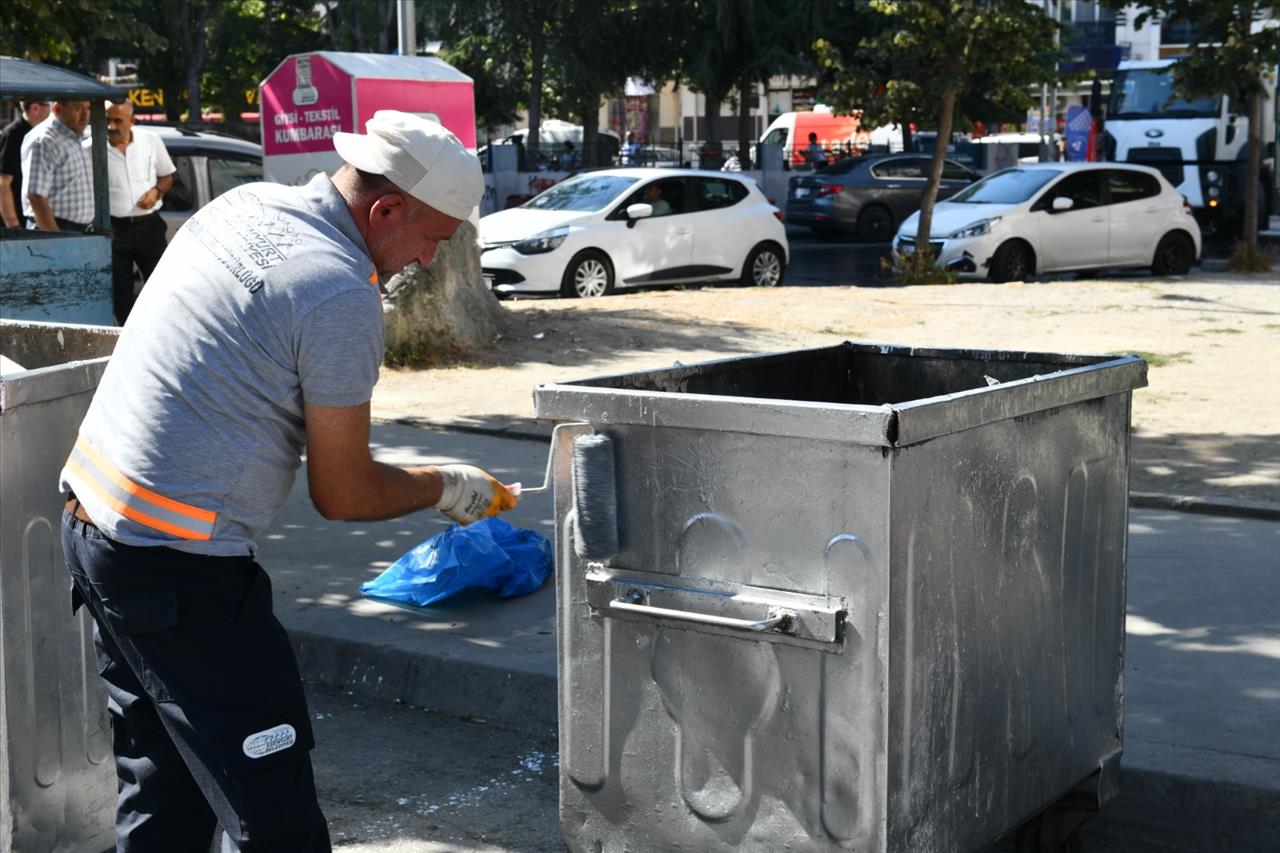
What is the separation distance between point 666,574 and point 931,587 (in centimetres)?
51

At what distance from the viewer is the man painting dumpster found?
2.67 m

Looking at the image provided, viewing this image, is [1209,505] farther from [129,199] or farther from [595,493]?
[129,199]

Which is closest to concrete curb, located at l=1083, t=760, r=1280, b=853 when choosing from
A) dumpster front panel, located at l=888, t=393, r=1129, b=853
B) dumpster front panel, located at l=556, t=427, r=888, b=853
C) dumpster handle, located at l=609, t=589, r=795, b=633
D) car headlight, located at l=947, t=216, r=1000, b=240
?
dumpster front panel, located at l=888, t=393, r=1129, b=853

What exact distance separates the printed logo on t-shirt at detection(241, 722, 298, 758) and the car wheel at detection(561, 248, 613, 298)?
529 inches

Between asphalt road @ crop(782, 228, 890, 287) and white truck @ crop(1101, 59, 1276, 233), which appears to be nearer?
asphalt road @ crop(782, 228, 890, 287)

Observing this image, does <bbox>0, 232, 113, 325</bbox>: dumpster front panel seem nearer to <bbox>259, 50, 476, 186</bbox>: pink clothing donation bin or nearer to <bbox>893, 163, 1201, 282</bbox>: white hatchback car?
<bbox>259, 50, 476, 186</bbox>: pink clothing donation bin

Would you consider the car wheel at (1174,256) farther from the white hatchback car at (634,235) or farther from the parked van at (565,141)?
the parked van at (565,141)

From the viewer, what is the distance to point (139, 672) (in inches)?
111

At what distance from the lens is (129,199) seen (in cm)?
1061

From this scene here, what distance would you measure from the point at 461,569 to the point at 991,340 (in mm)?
7539

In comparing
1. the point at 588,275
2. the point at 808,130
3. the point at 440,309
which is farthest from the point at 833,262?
the point at 808,130

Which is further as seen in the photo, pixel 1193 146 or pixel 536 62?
pixel 536 62

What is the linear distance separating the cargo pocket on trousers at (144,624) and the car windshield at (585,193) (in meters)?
13.9

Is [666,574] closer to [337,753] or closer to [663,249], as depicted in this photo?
[337,753]
